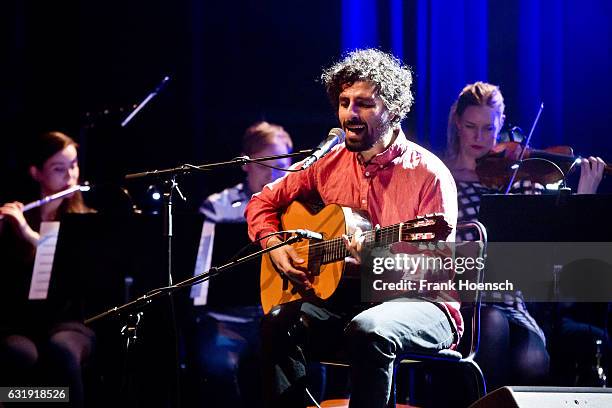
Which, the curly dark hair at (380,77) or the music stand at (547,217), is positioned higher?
the curly dark hair at (380,77)

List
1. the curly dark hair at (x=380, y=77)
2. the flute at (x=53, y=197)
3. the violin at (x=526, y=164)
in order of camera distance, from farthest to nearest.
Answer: the flute at (x=53, y=197), the violin at (x=526, y=164), the curly dark hair at (x=380, y=77)

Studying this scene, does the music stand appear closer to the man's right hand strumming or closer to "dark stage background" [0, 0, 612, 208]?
the man's right hand strumming

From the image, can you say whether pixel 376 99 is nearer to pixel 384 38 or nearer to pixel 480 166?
pixel 480 166

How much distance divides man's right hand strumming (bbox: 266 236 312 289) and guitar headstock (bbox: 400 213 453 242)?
2.33ft

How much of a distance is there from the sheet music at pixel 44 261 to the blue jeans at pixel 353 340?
1503 millimetres

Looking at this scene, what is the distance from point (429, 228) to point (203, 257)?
181 centimetres

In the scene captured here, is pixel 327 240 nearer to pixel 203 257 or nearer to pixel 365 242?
pixel 365 242

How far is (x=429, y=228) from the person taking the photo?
2.86 metres

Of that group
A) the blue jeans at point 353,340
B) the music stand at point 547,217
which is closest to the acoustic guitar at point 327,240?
the blue jeans at point 353,340

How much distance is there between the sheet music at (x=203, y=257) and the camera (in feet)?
14.3

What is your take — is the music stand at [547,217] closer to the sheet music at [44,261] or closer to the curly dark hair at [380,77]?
the curly dark hair at [380,77]

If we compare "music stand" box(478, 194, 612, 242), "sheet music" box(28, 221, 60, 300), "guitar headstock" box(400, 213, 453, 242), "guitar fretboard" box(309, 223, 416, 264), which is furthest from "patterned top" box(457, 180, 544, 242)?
"sheet music" box(28, 221, 60, 300)

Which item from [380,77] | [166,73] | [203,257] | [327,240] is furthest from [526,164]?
[166,73]

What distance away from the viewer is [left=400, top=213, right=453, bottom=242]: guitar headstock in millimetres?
2846
